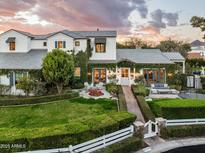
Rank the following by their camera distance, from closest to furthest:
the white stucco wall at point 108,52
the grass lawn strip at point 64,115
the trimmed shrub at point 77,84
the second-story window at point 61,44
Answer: the grass lawn strip at point 64,115
the trimmed shrub at point 77,84
the second-story window at point 61,44
the white stucco wall at point 108,52

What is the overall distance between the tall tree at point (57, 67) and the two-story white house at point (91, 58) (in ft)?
11.8

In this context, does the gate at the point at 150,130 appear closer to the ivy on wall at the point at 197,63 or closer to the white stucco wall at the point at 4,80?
the white stucco wall at the point at 4,80

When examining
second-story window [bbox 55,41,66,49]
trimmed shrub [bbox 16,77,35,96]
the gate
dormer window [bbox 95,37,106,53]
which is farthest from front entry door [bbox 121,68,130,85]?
the gate

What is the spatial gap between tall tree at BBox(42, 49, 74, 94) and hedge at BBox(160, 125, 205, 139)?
14.7 meters

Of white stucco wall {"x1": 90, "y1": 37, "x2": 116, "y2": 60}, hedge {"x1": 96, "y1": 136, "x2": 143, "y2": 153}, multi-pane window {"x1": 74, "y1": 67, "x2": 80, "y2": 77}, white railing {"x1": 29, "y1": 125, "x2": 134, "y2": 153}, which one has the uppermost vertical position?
white stucco wall {"x1": 90, "y1": 37, "x2": 116, "y2": 60}

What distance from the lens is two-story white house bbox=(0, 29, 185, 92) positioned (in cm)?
3251

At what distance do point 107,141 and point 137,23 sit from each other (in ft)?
101

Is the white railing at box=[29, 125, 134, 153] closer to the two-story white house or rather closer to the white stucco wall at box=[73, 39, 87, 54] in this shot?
the two-story white house

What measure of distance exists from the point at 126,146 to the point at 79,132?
267cm

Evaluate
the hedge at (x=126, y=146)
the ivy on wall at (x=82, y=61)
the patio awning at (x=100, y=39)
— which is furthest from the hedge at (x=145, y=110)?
the patio awning at (x=100, y=39)

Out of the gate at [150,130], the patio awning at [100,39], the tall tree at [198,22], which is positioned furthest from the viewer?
the patio awning at [100,39]

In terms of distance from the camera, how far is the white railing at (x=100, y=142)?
1198cm

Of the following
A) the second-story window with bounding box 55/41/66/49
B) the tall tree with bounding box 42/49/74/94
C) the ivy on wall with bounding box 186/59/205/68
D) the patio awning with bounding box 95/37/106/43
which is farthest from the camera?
the ivy on wall with bounding box 186/59/205/68

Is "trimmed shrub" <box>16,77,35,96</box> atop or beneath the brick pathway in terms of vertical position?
atop
